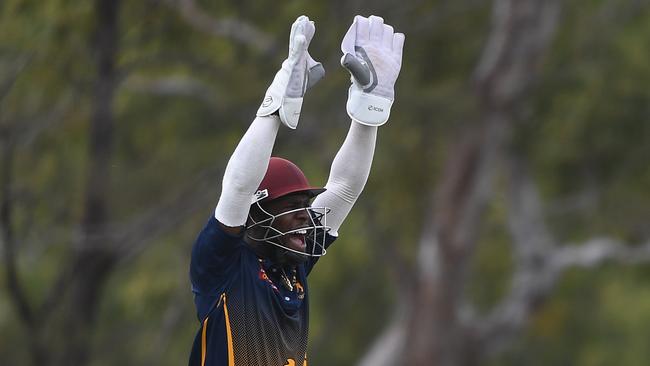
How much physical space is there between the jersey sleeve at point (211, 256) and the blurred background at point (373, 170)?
8445 millimetres

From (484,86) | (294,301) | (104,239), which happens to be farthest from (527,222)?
(294,301)

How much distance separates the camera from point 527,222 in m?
24.7

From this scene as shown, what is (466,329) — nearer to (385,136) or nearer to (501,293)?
(385,136)

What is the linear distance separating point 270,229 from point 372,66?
32.0 inches

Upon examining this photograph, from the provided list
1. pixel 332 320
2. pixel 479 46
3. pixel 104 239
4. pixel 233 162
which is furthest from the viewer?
pixel 332 320

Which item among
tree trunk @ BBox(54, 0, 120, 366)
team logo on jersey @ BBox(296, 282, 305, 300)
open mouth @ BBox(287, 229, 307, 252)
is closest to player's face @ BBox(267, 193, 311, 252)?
open mouth @ BBox(287, 229, 307, 252)

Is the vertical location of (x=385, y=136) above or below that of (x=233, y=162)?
above

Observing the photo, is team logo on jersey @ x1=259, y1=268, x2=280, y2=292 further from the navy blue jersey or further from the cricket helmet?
the cricket helmet

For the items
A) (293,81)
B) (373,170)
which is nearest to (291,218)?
(293,81)

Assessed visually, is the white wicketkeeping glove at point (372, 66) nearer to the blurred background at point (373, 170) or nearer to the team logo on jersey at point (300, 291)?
the team logo on jersey at point (300, 291)

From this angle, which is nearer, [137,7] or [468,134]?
[137,7]

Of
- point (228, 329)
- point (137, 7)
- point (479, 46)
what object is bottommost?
point (228, 329)

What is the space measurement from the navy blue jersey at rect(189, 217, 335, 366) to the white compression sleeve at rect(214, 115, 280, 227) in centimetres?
17

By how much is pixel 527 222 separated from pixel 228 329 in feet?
60.5
